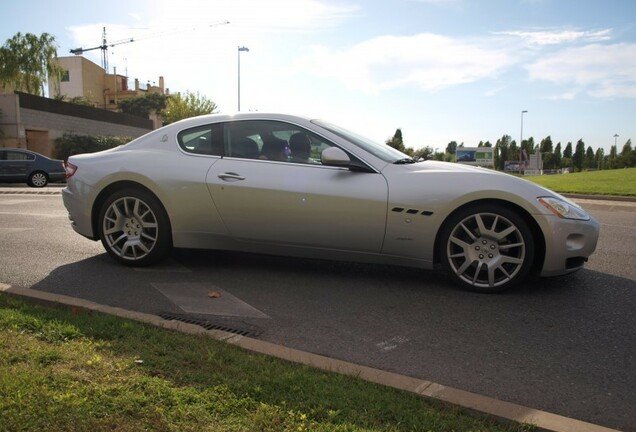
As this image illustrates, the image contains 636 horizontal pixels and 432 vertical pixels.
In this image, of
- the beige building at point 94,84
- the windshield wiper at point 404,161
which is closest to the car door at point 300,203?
the windshield wiper at point 404,161

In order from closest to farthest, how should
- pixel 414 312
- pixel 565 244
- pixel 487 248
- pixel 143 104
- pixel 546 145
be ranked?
pixel 414 312, pixel 565 244, pixel 487 248, pixel 143 104, pixel 546 145

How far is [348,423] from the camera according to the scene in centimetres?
226

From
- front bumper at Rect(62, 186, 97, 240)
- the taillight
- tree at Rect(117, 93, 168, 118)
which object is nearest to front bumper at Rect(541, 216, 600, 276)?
front bumper at Rect(62, 186, 97, 240)

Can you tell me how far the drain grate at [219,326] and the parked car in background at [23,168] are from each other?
59.0 ft

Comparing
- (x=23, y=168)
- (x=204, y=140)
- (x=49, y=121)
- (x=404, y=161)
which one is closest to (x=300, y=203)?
(x=404, y=161)

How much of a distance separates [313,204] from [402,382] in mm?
2174

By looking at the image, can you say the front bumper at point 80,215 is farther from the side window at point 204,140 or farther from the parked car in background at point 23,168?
the parked car in background at point 23,168

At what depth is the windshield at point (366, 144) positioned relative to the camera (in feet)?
15.7

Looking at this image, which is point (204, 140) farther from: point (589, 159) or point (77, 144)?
point (589, 159)

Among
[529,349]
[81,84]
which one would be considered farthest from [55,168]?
[81,84]

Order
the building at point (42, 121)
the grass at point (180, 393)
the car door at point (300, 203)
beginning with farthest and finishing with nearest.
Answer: the building at point (42, 121), the car door at point (300, 203), the grass at point (180, 393)

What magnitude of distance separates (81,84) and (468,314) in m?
93.6

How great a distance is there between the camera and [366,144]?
16.2ft

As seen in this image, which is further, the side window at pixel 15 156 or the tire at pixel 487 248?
the side window at pixel 15 156
